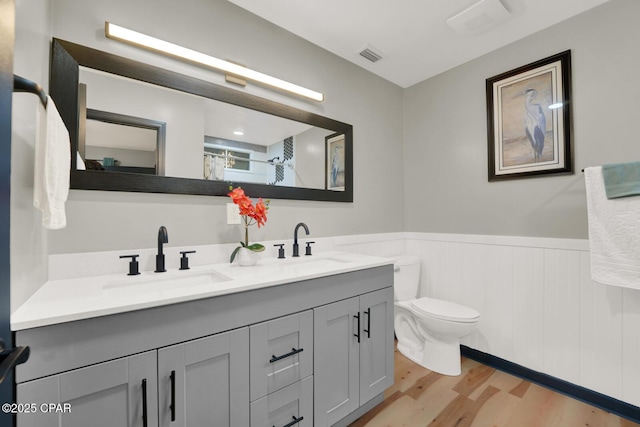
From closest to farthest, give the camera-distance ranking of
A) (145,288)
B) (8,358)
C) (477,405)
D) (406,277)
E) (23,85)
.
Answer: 1. (8,358)
2. (23,85)
3. (145,288)
4. (477,405)
5. (406,277)

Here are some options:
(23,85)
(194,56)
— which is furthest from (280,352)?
(194,56)

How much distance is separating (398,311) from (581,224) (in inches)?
55.7

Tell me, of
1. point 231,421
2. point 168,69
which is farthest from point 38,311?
point 168,69

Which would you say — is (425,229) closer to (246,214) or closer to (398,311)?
(398,311)

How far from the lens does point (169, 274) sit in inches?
51.5

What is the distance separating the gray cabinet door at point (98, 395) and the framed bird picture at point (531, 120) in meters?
2.42

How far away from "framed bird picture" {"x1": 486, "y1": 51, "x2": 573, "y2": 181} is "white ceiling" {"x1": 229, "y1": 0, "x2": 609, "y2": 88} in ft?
0.89

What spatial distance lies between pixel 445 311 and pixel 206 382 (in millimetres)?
1659

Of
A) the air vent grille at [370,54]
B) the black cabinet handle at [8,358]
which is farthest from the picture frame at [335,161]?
the black cabinet handle at [8,358]

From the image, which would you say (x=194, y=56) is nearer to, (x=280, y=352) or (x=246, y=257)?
(x=246, y=257)

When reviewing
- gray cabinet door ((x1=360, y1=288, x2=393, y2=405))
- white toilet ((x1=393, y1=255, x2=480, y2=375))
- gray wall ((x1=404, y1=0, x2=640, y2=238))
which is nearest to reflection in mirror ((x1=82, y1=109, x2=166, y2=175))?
gray cabinet door ((x1=360, y1=288, x2=393, y2=405))

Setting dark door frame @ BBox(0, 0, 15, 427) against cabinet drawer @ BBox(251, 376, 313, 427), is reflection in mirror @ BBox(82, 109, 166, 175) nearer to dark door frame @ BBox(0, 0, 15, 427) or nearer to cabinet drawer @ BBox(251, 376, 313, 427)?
dark door frame @ BBox(0, 0, 15, 427)

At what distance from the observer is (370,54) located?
86.0 inches

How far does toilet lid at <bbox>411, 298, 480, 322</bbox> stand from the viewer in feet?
6.18
